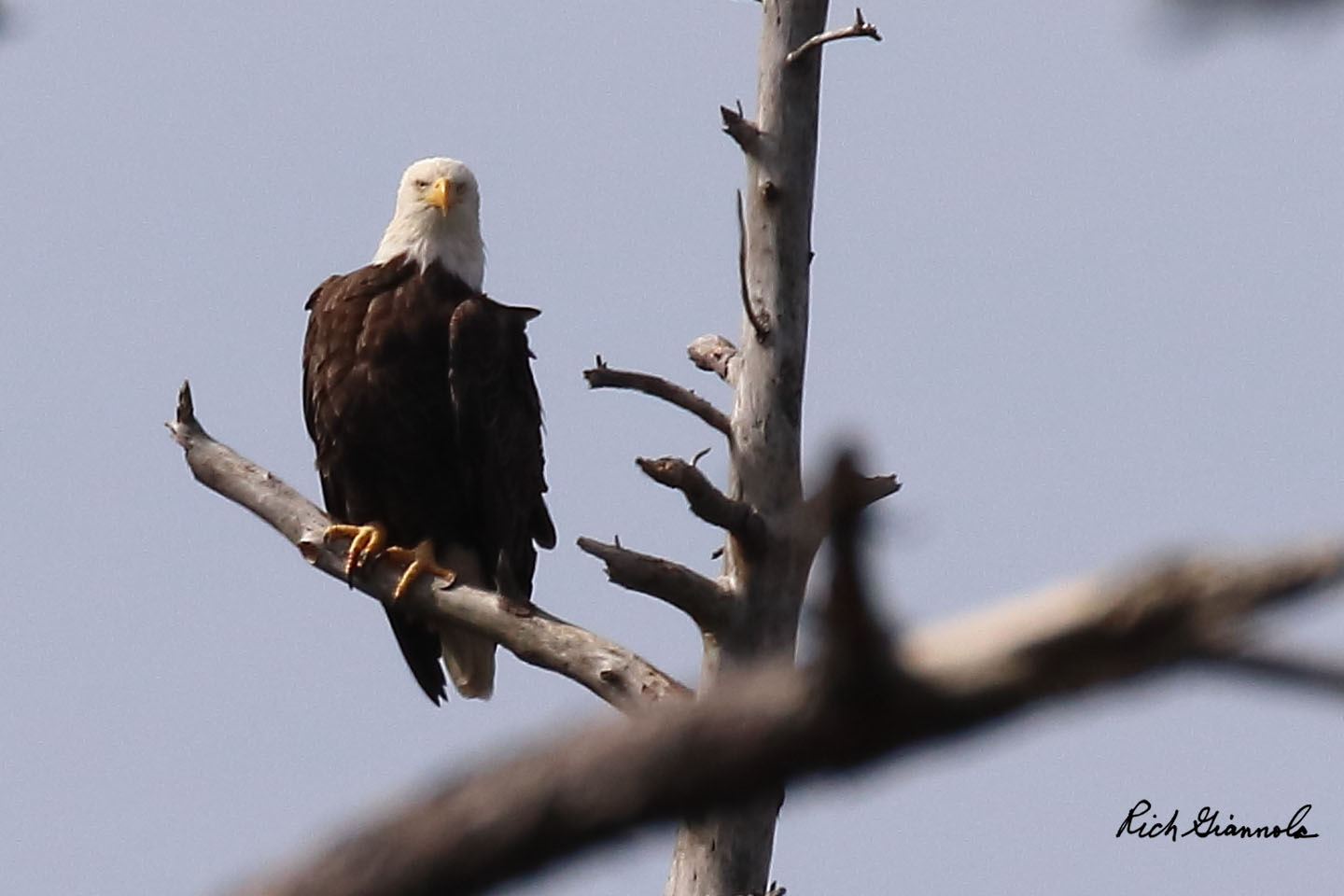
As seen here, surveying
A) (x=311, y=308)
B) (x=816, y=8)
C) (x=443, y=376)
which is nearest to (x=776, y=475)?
(x=816, y=8)

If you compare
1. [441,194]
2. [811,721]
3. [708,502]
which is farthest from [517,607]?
[811,721]

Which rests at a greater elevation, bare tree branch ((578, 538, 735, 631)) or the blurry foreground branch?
bare tree branch ((578, 538, 735, 631))

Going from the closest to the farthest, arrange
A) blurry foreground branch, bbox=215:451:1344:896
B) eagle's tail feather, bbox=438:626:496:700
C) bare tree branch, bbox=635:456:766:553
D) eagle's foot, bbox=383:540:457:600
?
blurry foreground branch, bbox=215:451:1344:896 → bare tree branch, bbox=635:456:766:553 → eagle's foot, bbox=383:540:457:600 → eagle's tail feather, bbox=438:626:496:700

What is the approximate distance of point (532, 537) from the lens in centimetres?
632

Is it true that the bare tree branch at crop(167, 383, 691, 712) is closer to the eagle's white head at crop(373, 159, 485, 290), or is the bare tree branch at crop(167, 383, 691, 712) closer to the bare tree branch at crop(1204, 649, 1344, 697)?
the eagle's white head at crop(373, 159, 485, 290)

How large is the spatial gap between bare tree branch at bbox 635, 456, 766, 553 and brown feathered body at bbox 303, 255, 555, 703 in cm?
143

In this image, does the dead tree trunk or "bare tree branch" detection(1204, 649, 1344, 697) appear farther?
the dead tree trunk

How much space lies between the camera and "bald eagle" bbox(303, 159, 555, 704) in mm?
6152

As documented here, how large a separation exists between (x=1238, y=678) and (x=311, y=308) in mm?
5601

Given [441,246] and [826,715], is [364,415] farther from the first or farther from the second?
[826,715]

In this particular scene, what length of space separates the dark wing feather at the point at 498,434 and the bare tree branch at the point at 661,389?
3.93ft

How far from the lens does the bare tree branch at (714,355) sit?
17.3ft

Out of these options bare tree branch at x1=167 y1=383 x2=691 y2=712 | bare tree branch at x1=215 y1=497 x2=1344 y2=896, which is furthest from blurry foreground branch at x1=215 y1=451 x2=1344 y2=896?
bare tree branch at x1=167 y1=383 x2=691 y2=712

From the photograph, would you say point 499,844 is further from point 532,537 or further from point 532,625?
point 532,537
